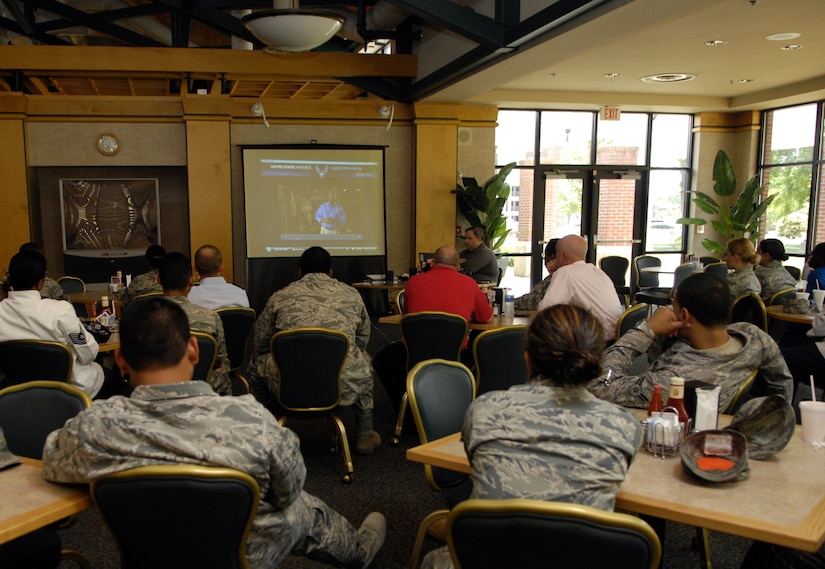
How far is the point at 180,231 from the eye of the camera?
10008 millimetres

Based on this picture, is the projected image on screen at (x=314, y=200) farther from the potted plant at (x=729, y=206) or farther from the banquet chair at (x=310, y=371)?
the banquet chair at (x=310, y=371)

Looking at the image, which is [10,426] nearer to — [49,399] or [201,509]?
[49,399]

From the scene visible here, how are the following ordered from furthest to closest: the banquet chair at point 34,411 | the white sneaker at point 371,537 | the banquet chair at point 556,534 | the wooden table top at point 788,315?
1. the wooden table top at point 788,315
2. the white sneaker at point 371,537
3. the banquet chair at point 34,411
4. the banquet chair at point 556,534

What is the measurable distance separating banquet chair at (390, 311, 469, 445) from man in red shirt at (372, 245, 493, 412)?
0.77 feet

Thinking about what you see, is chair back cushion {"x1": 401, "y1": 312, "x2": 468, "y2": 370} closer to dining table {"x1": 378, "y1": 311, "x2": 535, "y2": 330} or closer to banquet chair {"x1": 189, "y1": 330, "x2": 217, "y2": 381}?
dining table {"x1": 378, "y1": 311, "x2": 535, "y2": 330}

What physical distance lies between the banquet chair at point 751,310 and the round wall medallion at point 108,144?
25.7 feet

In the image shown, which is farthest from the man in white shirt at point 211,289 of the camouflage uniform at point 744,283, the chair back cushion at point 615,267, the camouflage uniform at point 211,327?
the chair back cushion at point 615,267

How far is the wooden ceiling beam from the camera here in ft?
27.2

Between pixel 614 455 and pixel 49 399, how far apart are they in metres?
1.94

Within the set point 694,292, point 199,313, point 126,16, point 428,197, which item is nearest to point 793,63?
point 428,197

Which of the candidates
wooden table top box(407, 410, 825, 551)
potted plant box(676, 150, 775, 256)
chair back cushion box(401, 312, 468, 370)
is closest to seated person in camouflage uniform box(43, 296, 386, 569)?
wooden table top box(407, 410, 825, 551)

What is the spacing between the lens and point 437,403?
8.89 feet

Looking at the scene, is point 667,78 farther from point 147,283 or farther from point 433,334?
point 147,283

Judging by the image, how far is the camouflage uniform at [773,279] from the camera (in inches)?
242
